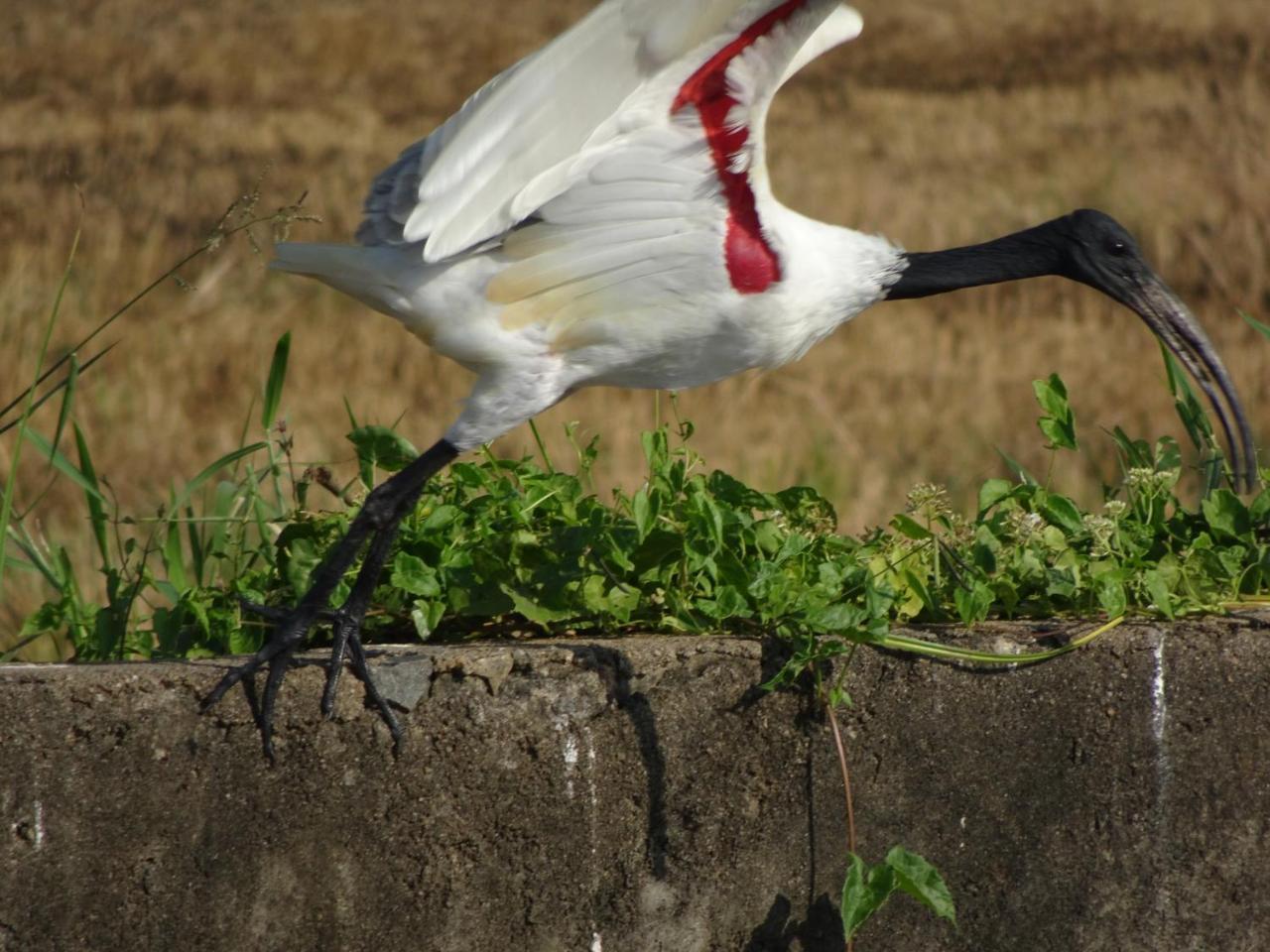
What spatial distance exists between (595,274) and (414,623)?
0.64 m

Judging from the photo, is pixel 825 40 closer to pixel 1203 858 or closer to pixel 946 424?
pixel 1203 858

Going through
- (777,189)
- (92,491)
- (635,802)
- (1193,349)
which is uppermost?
(777,189)

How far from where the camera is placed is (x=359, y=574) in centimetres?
317

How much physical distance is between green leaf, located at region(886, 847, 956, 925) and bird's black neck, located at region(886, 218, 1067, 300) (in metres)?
1.13

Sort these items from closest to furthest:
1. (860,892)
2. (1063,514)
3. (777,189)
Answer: (860,892)
(1063,514)
(777,189)

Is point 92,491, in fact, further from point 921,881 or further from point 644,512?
point 921,881

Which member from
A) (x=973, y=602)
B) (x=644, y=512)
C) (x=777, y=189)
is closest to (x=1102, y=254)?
(x=973, y=602)

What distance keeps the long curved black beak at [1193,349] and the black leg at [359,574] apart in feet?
4.47

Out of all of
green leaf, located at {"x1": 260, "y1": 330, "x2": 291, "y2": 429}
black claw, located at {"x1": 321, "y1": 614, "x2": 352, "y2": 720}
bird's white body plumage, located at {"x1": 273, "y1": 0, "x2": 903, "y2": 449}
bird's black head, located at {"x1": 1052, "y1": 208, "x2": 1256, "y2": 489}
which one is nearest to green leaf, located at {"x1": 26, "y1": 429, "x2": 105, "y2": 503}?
green leaf, located at {"x1": 260, "y1": 330, "x2": 291, "y2": 429}

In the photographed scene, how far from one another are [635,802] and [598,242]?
0.89 metres

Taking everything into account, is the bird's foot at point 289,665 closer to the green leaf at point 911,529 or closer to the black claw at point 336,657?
the black claw at point 336,657

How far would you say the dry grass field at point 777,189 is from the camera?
748 cm

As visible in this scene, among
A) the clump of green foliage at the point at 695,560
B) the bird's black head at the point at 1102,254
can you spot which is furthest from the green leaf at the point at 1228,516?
the bird's black head at the point at 1102,254

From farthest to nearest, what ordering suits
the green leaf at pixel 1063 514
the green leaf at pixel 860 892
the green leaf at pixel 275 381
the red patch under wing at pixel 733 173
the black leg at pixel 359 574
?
the green leaf at pixel 275 381, the green leaf at pixel 1063 514, the red patch under wing at pixel 733 173, the black leg at pixel 359 574, the green leaf at pixel 860 892
